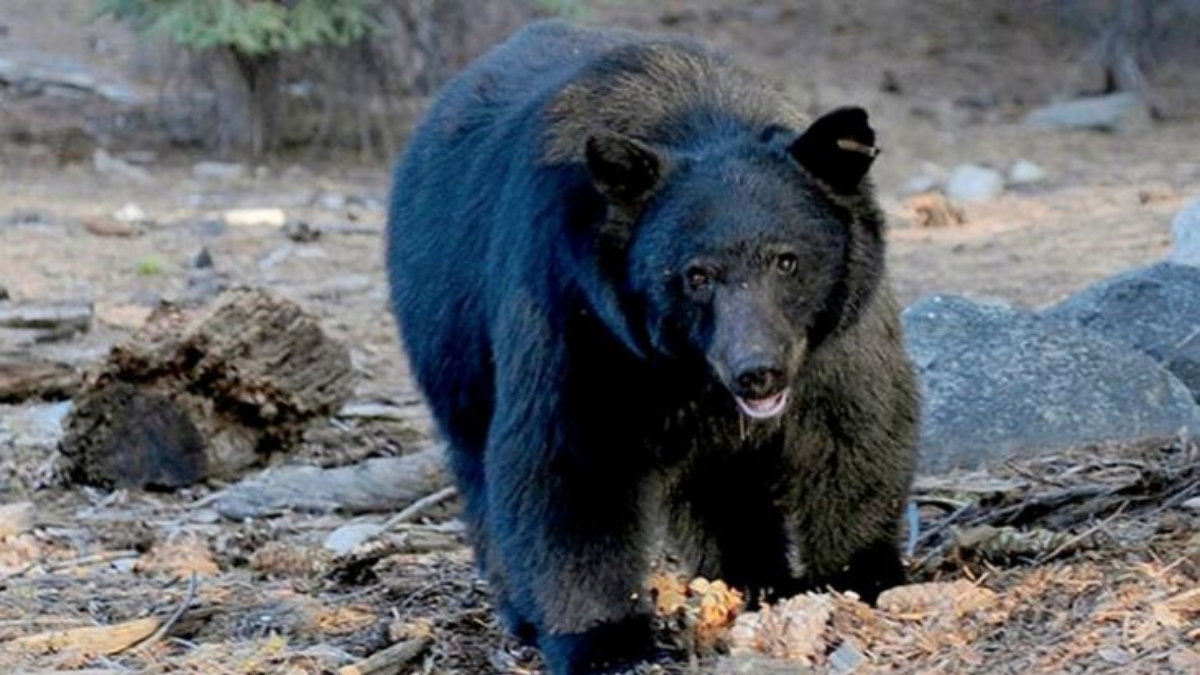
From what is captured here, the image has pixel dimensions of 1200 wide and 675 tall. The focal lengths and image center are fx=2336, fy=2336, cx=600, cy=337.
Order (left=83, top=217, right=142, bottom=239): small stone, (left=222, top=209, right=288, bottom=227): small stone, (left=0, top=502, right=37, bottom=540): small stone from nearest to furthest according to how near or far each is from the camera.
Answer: (left=0, top=502, right=37, bottom=540): small stone → (left=83, top=217, right=142, bottom=239): small stone → (left=222, top=209, right=288, bottom=227): small stone

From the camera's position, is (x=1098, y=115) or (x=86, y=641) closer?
(x=86, y=641)

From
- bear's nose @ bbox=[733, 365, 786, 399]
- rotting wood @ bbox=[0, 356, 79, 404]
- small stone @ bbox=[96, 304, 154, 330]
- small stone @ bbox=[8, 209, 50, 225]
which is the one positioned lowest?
small stone @ bbox=[8, 209, 50, 225]

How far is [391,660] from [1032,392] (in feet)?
9.31

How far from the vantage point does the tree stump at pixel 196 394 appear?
26.3ft

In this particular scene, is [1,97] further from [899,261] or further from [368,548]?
[368,548]

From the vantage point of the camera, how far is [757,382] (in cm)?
490

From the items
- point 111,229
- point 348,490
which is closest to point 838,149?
point 348,490

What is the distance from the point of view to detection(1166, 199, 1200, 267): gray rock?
31.1 feet

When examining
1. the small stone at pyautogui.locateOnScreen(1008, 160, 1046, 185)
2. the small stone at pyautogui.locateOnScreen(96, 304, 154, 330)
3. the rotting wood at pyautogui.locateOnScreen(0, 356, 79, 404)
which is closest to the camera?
the rotting wood at pyautogui.locateOnScreen(0, 356, 79, 404)

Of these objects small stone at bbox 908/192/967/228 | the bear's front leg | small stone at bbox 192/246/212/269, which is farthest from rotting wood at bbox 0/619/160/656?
small stone at bbox 908/192/967/228

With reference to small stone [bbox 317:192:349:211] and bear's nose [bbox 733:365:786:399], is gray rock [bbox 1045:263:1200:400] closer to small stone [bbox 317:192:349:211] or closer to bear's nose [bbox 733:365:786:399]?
bear's nose [bbox 733:365:786:399]

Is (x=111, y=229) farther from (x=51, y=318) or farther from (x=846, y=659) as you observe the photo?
(x=846, y=659)

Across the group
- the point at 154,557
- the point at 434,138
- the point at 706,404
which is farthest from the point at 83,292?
the point at 706,404

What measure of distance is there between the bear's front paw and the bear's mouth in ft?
2.35
